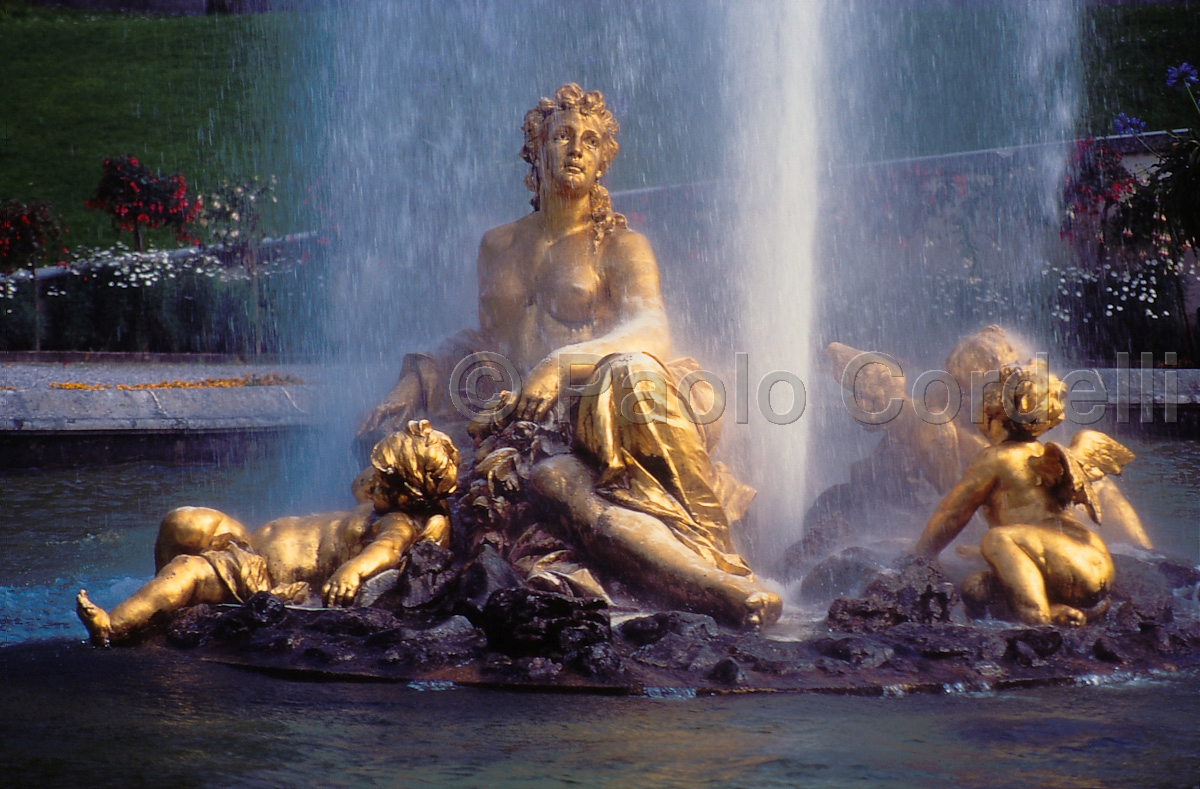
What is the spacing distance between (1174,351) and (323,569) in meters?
8.99

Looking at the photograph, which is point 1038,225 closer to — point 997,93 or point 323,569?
point 997,93

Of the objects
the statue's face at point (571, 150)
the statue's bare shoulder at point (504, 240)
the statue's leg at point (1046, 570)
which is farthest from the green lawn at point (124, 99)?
the statue's leg at point (1046, 570)

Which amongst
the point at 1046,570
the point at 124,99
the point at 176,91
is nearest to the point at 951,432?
the point at 1046,570

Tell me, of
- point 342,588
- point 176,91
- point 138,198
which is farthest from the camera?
point 176,91

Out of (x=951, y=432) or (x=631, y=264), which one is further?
(x=631, y=264)

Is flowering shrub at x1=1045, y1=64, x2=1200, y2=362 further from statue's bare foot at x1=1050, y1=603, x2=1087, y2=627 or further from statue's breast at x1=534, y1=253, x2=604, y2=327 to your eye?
statue's bare foot at x1=1050, y1=603, x2=1087, y2=627

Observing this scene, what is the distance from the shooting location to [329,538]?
3979 mm

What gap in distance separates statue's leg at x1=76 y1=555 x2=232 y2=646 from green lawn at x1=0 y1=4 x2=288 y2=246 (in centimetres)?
1336

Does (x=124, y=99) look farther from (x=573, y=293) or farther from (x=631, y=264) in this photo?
(x=631, y=264)

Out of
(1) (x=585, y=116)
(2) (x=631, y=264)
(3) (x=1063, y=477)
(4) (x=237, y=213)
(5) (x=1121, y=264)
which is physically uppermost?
(4) (x=237, y=213)

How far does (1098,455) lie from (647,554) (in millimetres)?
1600

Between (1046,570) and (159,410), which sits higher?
(159,410)

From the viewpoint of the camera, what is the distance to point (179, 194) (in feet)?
47.1

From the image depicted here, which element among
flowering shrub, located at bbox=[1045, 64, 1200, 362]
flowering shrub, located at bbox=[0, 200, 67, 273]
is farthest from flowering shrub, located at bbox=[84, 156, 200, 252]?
flowering shrub, located at bbox=[1045, 64, 1200, 362]
